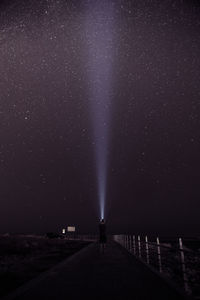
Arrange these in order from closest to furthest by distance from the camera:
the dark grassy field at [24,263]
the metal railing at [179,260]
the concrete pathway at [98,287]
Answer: the concrete pathway at [98,287] → the metal railing at [179,260] → the dark grassy field at [24,263]

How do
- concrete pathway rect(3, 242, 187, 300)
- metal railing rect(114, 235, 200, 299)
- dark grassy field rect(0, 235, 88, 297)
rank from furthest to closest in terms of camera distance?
dark grassy field rect(0, 235, 88, 297), metal railing rect(114, 235, 200, 299), concrete pathway rect(3, 242, 187, 300)

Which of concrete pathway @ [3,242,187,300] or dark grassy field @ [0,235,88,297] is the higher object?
dark grassy field @ [0,235,88,297]

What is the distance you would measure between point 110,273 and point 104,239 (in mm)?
15173

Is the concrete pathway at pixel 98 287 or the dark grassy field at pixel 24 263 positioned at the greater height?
the dark grassy field at pixel 24 263

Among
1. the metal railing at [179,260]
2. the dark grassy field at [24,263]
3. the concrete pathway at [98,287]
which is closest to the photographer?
the concrete pathway at [98,287]

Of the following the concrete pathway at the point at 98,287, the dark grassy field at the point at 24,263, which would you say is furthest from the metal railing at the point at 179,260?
the dark grassy field at the point at 24,263

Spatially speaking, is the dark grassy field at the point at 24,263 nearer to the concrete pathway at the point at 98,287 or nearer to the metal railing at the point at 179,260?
the concrete pathway at the point at 98,287

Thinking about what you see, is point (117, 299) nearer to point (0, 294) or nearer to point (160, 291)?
point (160, 291)

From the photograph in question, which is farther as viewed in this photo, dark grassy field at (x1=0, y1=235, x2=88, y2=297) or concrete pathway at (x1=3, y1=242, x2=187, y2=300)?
dark grassy field at (x1=0, y1=235, x2=88, y2=297)

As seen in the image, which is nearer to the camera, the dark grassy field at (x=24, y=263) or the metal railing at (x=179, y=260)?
the metal railing at (x=179, y=260)

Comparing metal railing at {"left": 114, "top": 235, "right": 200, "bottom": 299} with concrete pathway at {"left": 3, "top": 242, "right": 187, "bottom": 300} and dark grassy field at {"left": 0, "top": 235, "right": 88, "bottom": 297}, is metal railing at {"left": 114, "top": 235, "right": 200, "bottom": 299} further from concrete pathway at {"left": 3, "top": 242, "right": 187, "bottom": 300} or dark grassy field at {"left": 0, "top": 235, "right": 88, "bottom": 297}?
dark grassy field at {"left": 0, "top": 235, "right": 88, "bottom": 297}

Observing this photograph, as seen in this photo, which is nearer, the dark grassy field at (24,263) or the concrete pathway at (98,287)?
the concrete pathway at (98,287)

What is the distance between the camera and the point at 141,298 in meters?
6.23

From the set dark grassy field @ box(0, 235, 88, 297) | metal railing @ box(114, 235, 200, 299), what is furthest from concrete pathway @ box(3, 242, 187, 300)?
dark grassy field @ box(0, 235, 88, 297)
